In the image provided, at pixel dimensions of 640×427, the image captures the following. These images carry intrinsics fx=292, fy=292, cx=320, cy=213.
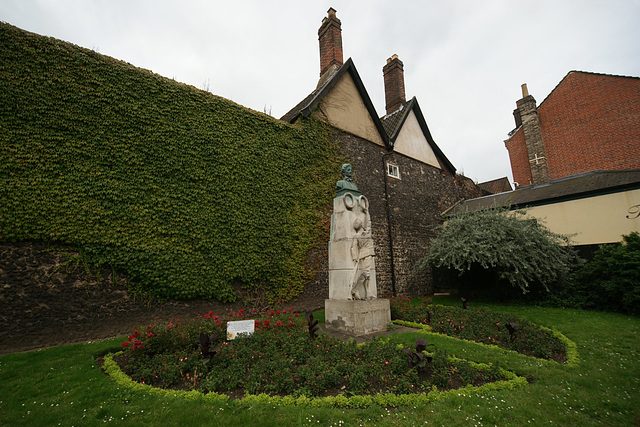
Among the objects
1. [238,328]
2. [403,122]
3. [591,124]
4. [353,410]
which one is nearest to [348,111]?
[403,122]

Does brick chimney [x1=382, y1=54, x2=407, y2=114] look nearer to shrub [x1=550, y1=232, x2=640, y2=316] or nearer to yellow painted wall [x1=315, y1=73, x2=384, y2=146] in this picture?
yellow painted wall [x1=315, y1=73, x2=384, y2=146]

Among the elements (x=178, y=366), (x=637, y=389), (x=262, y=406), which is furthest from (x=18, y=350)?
(x=637, y=389)

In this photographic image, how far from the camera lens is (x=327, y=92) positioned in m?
13.9

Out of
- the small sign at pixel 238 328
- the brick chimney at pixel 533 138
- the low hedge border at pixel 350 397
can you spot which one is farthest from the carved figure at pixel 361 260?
the brick chimney at pixel 533 138

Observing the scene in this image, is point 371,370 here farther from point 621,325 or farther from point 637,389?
point 621,325

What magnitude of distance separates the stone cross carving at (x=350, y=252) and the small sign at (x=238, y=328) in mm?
2466

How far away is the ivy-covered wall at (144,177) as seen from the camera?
7156mm

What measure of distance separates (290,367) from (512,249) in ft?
32.4

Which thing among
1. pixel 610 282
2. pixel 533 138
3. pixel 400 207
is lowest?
pixel 610 282

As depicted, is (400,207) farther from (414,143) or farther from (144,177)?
(144,177)

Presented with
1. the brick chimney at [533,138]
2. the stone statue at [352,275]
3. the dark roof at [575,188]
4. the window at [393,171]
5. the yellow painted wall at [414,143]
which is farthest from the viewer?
the brick chimney at [533,138]

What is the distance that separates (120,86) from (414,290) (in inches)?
581

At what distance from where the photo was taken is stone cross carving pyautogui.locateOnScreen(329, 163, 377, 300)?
24.8 ft

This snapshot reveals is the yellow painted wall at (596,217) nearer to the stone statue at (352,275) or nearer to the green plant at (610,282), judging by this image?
the green plant at (610,282)
